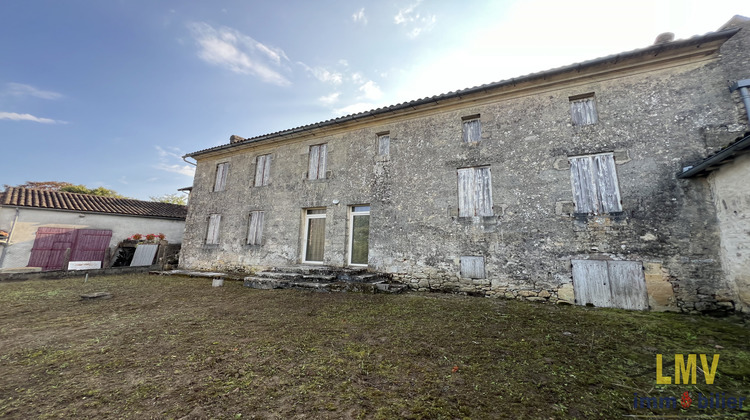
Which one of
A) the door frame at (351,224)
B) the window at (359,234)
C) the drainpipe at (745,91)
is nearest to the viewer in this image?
the drainpipe at (745,91)

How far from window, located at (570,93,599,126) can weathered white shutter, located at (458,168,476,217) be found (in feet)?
8.68

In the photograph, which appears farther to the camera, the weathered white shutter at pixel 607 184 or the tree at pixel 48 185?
the tree at pixel 48 185

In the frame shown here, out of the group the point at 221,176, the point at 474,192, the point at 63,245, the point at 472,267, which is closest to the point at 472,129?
the point at 474,192

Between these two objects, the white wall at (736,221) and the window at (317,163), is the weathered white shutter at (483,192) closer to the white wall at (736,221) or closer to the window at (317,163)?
the white wall at (736,221)

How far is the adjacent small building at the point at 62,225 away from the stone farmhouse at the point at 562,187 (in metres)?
11.3

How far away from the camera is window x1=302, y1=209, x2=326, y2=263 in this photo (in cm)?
926

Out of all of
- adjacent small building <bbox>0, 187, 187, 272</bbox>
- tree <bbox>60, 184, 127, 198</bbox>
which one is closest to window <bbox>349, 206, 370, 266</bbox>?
adjacent small building <bbox>0, 187, 187, 272</bbox>

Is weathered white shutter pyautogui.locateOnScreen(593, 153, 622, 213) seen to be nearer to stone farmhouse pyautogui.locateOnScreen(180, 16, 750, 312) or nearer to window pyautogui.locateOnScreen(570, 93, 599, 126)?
stone farmhouse pyautogui.locateOnScreen(180, 16, 750, 312)

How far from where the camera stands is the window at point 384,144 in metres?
8.50

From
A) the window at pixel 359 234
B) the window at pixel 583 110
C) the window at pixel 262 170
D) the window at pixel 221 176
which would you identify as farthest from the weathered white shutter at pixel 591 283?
the window at pixel 221 176

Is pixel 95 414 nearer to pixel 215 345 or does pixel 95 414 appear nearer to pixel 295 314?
pixel 215 345

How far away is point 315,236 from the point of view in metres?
9.41

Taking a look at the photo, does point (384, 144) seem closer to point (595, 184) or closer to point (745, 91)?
point (595, 184)

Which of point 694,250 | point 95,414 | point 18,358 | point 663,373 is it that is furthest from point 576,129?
point 18,358
